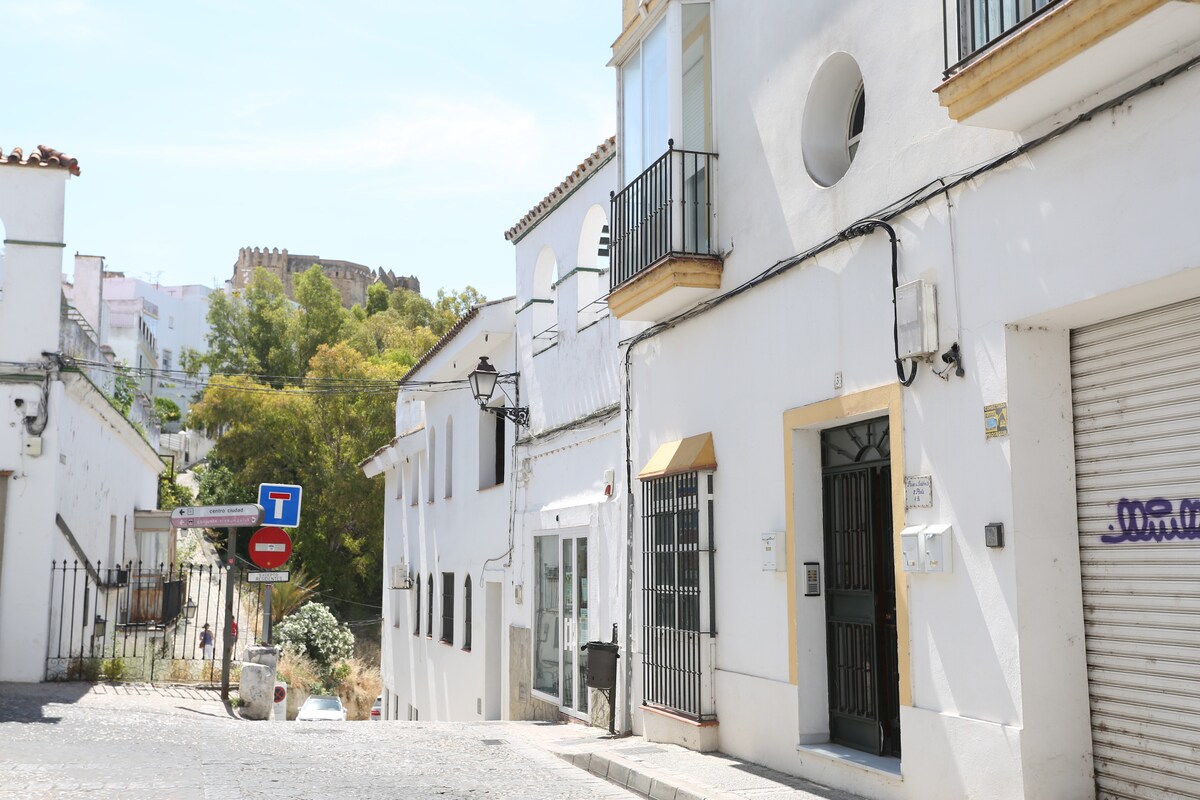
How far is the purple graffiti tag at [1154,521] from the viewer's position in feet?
18.4

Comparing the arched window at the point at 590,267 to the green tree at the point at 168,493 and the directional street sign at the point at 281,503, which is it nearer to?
the directional street sign at the point at 281,503

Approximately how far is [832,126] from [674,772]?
5.05 meters

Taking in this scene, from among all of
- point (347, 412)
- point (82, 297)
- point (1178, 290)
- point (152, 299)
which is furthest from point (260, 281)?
point (1178, 290)

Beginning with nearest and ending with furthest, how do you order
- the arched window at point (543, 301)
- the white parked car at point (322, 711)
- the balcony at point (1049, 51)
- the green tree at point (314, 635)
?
the balcony at point (1049, 51) < the arched window at point (543, 301) < the white parked car at point (322, 711) < the green tree at point (314, 635)

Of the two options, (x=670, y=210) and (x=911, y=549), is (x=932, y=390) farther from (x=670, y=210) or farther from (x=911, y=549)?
(x=670, y=210)

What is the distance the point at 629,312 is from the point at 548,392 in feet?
14.3

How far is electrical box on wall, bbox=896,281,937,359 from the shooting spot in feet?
22.6

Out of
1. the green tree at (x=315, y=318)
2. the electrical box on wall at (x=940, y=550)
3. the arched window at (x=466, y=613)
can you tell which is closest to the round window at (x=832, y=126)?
the electrical box on wall at (x=940, y=550)

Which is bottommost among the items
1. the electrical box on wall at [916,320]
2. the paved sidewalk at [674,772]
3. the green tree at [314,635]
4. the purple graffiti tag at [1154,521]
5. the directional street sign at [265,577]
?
the green tree at [314,635]

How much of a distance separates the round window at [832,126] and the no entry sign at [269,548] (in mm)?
7749

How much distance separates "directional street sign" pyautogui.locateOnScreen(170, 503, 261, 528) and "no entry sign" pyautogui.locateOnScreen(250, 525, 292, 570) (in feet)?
0.81

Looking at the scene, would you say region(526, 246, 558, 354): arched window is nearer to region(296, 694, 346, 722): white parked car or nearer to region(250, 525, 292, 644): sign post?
region(250, 525, 292, 644): sign post

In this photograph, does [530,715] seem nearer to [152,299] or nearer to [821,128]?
[821,128]

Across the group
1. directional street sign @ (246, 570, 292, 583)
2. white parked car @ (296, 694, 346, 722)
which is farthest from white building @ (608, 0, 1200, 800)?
white parked car @ (296, 694, 346, 722)
